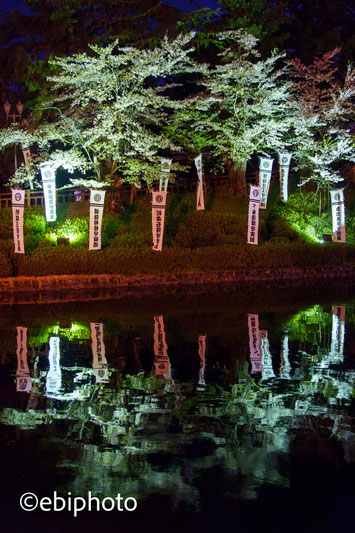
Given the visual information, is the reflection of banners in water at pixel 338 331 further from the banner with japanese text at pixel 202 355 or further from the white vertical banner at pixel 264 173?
the white vertical banner at pixel 264 173

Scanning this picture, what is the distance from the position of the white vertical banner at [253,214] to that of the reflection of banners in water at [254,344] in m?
11.1

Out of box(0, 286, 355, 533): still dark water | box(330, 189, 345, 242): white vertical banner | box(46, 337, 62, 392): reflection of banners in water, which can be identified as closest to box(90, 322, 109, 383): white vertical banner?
box(0, 286, 355, 533): still dark water

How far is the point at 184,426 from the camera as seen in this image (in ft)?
19.7

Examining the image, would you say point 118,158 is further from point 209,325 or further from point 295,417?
point 295,417

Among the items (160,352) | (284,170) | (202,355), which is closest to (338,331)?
(202,355)

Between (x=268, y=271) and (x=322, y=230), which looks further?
(x=322, y=230)

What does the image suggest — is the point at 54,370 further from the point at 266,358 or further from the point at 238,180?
the point at 238,180

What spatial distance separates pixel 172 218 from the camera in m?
26.9

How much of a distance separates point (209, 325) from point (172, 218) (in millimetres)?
14847

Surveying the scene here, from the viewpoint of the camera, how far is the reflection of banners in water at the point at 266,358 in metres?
8.12

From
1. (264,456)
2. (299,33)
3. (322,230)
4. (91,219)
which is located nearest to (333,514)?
(264,456)

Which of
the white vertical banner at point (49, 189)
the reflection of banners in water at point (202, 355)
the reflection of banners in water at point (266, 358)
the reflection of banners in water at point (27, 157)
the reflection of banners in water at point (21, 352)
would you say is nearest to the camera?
the reflection of banners in water at point (202, 355)

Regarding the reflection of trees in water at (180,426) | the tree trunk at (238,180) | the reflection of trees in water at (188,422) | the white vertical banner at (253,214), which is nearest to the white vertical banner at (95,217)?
the white vertical banner at (253,214)

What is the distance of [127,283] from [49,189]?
17.4ft
